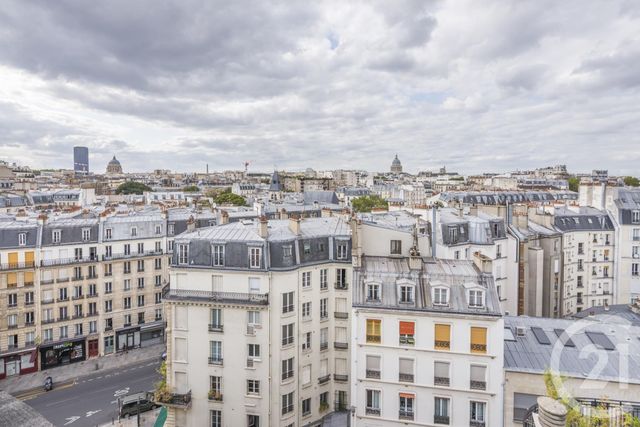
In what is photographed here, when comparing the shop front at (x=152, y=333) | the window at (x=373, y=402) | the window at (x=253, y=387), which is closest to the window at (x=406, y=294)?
the window at (x=373, y=402)

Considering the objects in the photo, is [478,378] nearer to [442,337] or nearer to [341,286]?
[442,337]

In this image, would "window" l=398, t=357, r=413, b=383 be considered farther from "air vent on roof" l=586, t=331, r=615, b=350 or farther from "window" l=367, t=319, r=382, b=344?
"air vent on roof" l=586, t=331, r=615, b=350

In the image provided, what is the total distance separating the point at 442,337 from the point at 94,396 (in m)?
25.5

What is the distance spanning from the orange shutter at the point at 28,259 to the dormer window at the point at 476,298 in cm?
3328

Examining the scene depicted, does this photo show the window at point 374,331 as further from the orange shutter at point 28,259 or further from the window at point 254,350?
the orange shutter at point 28,259

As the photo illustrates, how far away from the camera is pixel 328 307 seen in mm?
24141

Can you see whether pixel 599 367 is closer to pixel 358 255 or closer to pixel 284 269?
pixel 358 255

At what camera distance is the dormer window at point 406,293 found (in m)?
19.8

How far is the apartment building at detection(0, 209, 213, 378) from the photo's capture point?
110 ft

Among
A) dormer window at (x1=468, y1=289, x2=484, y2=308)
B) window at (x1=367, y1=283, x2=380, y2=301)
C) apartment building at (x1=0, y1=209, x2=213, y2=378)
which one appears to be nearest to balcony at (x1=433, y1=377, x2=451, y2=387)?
dormer window at (x1=468, y1=289, x2=484, y2=308)

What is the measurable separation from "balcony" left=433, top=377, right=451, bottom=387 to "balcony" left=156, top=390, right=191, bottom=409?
1265 cm

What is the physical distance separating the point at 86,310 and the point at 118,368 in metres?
5.66

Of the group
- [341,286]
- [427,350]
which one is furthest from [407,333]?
[341,286]

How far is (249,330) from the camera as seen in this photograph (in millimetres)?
22109
